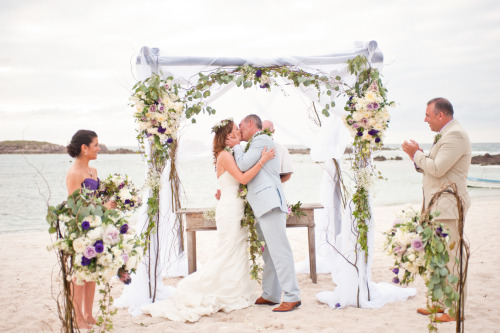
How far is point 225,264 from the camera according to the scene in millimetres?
4531

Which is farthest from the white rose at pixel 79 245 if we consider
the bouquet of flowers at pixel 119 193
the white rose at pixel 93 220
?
the bouquet of flowers at pixel 119 193

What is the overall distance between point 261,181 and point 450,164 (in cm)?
192

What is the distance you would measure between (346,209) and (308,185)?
2132 centimetres

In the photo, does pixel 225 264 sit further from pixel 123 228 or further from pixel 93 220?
pixel 93 220

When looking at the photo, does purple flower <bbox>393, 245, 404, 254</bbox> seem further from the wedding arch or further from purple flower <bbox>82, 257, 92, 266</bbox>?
purple flower <bbox>82, 257, 92, 266</bbox>

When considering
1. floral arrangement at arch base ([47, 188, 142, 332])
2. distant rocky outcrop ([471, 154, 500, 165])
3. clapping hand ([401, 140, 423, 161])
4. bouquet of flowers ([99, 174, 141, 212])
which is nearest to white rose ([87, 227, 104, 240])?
floral arrangement at arch base ([47, 188, 142, 332])

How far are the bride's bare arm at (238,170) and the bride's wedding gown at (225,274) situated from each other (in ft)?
0.82

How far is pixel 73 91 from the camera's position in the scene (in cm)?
2664

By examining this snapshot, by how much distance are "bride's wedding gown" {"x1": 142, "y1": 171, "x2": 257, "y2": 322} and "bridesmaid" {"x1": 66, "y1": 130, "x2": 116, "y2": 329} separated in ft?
2.33

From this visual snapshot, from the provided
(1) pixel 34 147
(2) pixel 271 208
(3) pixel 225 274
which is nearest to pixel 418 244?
(2) pixel 271 208

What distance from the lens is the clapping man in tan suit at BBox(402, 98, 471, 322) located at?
3.73m

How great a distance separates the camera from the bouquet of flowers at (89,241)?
258 centimetres

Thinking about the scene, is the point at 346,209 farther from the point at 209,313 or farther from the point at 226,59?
the point at 226,59

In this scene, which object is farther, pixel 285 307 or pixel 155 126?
pixel 155 126
